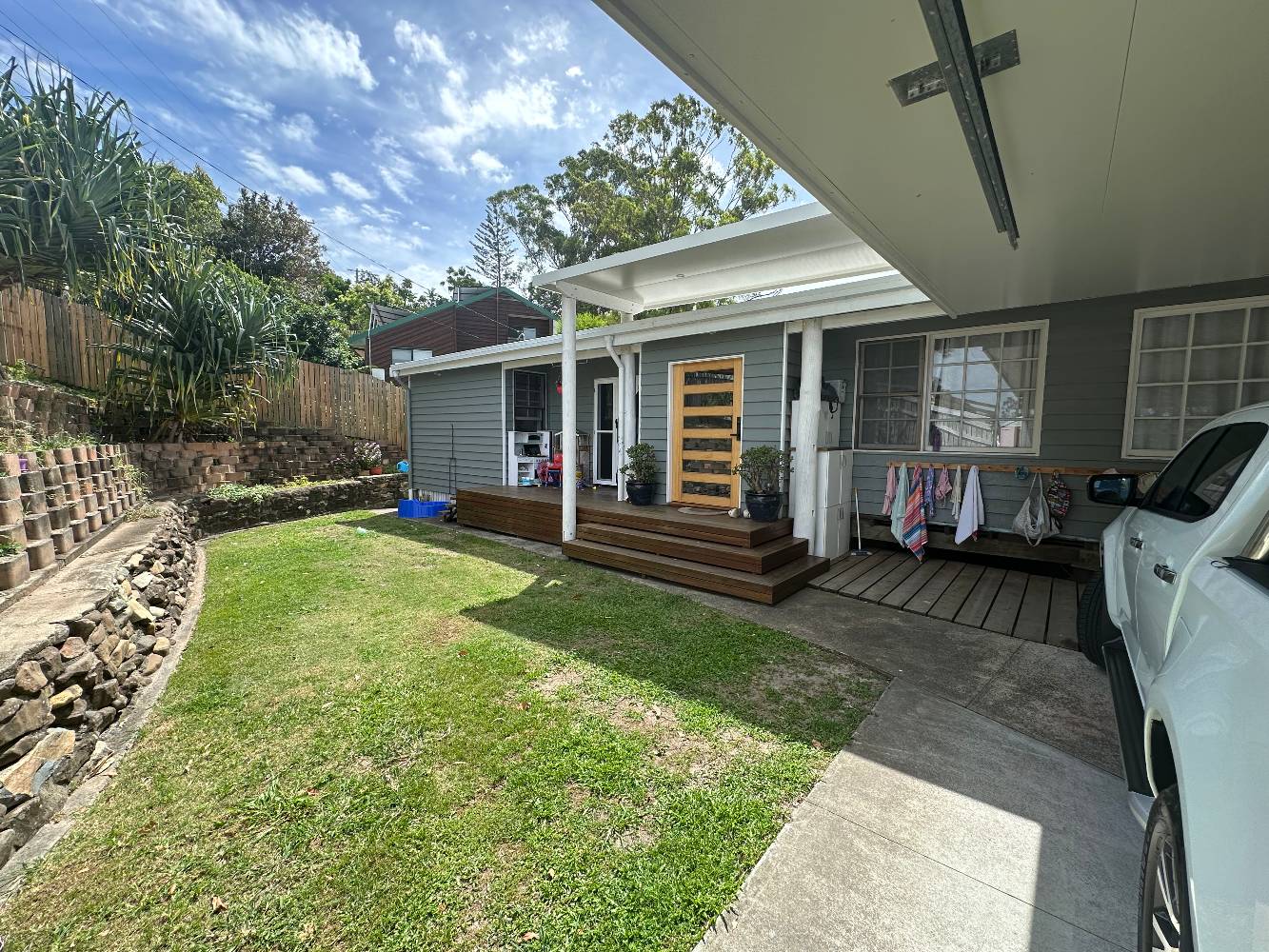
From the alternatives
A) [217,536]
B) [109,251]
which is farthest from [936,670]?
[109,251]

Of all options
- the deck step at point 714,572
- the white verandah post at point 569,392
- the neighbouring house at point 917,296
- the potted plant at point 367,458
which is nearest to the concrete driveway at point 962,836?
the deck step at point 714,572

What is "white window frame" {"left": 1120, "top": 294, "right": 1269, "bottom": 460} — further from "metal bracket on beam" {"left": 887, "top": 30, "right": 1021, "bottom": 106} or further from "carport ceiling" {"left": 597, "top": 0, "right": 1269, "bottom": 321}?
"metal bracket on beam" {"left": 887, "top": 30, "right": 1021, "bottom": 106}

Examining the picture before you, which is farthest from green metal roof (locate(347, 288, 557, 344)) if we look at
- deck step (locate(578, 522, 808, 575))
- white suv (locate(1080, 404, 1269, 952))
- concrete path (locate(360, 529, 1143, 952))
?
white suv (locate(1080, 404, 1269, 952))

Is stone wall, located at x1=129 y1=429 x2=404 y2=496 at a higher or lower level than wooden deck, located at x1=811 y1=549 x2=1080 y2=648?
higher

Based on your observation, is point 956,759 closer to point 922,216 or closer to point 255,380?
point 922,216

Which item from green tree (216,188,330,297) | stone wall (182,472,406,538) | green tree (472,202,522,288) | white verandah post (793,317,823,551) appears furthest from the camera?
green tree (472,202,522,288)

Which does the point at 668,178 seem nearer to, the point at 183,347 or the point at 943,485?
the point at 183,347

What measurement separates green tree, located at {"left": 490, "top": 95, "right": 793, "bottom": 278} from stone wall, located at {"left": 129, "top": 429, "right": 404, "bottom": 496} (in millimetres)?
13627

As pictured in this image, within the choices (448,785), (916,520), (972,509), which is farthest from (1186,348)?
(448,785)

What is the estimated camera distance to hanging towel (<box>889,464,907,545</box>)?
5.64 m

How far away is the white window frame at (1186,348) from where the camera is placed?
170 inches

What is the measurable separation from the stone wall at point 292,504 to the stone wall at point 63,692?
426 centimetres

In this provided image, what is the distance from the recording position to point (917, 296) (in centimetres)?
461

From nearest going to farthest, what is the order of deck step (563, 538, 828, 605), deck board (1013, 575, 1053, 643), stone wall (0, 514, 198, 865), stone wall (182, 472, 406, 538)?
stone wall (0, 514, 198, 865)
deck board (1013, 575, 1053, 643)
deck step (563, 538, 828, 605)
stone wall (182, 472, 406, 538)
